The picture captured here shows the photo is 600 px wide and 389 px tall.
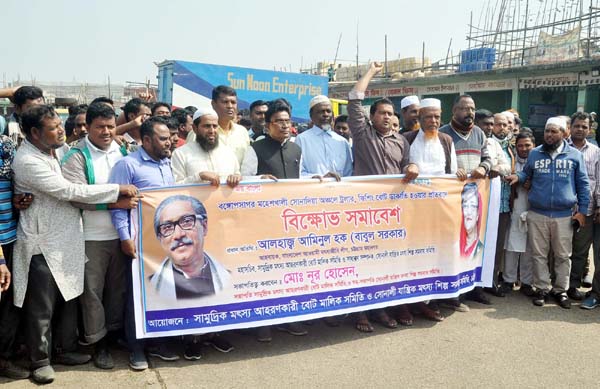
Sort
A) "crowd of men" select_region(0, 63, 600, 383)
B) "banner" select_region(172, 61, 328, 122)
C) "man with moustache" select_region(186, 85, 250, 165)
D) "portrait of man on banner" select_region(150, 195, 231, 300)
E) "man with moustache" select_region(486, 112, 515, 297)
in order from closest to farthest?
"crowd of men" select_region(0, 63, 600, 383) < "portrait of man on banner" select_region(150, 195, 231, 300) < "man with moustache" select_region(186, 85, 250, 165) < "man with moustache" select_region(486, 112, 515, 297) < "banner" select_region(172, 61, 328, 122)

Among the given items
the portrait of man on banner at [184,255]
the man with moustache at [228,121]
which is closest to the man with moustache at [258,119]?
the man with moustache at [228,121]

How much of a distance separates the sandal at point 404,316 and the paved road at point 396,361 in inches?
2.8

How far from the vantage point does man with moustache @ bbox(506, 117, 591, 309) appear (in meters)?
5.14

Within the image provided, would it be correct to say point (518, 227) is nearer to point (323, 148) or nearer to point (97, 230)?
point (323, 148)

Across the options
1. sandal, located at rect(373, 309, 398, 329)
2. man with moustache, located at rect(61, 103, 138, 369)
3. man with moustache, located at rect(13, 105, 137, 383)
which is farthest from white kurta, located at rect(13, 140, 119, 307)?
sandal, located at rect(373, 309, 398, 329)

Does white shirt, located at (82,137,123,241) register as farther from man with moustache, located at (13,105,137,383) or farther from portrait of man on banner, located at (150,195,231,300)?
portrait of man on banner, located at (150,195,231,300)

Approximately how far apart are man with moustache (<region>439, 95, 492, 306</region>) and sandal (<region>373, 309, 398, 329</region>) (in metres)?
0.87

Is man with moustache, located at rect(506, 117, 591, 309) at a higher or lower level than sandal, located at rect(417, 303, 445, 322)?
higher

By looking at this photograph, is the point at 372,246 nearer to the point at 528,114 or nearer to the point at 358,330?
the point at 358,330

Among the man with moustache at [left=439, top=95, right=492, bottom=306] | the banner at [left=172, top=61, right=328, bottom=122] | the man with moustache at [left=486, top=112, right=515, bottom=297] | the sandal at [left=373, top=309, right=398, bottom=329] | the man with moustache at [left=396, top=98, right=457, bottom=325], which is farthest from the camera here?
the banner at [left=172, top=61, right=328, bottom=122]

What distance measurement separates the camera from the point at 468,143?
202 inches

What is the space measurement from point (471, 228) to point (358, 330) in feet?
5.01

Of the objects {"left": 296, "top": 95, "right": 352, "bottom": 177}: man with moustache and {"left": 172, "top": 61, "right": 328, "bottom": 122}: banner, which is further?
{"left": 172, "top": 61, "right": 328, "bottom": 122}: banner

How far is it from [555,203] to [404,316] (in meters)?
2.00
